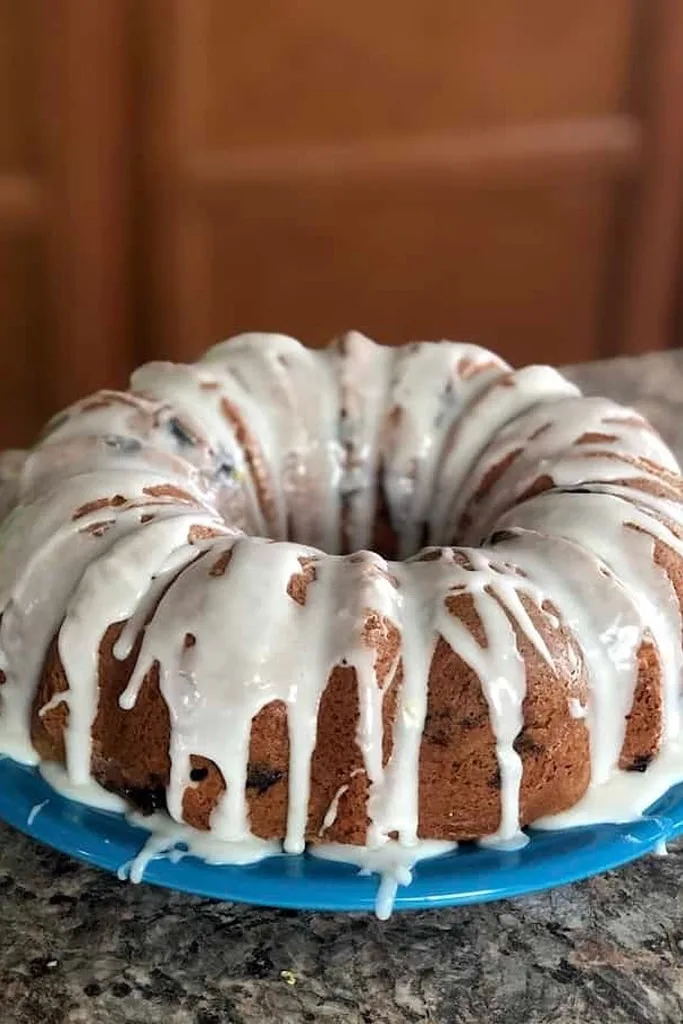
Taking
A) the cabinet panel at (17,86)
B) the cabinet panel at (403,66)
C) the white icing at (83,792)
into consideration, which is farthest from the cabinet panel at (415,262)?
the white icing at (83,792)

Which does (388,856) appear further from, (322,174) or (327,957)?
(322,174)

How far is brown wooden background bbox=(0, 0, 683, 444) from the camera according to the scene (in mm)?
2068

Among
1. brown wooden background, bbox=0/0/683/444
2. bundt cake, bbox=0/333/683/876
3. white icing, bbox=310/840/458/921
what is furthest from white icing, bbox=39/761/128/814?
brown wooden background, bbox=0/0/683/444

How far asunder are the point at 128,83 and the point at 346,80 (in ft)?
1.18

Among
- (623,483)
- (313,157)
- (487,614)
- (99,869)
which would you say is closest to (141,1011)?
(99,869)

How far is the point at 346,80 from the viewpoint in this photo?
2211 mm

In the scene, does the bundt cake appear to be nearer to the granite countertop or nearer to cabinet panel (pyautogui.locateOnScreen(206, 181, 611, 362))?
the granite countertop

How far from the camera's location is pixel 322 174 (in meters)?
2.26

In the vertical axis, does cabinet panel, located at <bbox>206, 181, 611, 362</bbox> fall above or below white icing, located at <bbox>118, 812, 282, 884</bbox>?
below

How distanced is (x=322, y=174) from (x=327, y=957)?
5.43ft

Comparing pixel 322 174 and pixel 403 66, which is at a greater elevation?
pixel 403 66

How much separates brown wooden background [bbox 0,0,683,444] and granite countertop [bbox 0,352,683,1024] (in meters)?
1.44

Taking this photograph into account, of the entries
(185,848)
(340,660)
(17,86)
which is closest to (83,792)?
(185,848)

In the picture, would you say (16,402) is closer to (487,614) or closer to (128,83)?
(128,83)
